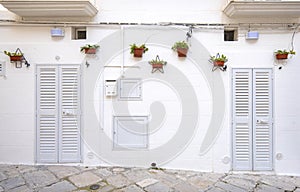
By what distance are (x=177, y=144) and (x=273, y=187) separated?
62.4 inches

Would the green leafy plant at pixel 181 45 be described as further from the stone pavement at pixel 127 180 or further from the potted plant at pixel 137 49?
the stone pavement at pixel 127 180

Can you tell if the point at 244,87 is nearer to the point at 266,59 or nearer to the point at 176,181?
the point at 266,59

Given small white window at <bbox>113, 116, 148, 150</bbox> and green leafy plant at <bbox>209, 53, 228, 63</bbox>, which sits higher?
green leafy plant at <bbox>209, 53, 228, 63</bbox>

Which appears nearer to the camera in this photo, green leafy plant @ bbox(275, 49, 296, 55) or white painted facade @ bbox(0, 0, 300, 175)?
green leafy plant @ bbox(275, 49, 296, 55)

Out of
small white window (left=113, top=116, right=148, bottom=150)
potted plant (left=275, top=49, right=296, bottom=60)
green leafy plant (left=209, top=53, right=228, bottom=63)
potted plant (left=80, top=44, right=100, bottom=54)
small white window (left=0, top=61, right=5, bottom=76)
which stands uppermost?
potted plant (left=80, top=44, right=100, bottom=54)

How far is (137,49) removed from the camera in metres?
3.62

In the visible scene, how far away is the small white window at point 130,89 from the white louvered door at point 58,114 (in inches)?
30.7

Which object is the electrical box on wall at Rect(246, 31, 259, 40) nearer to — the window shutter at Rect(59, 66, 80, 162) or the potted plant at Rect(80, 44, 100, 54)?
the potted plant at Rect(80, 44, 100, 54)

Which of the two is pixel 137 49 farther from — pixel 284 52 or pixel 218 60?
pixel 284 52

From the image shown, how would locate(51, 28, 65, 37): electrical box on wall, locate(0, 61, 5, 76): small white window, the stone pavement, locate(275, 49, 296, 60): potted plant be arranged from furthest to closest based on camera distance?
locate(0, 61, 5, 76): small white window, locate(51, 28, 65, 37): electrical box on wall, locate(275, 49, 296, 60): potted plant, the stone pavement

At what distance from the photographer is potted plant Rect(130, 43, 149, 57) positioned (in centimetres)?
362

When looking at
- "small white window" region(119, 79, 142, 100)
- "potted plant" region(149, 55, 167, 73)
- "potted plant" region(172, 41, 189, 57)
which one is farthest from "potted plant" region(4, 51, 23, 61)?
"potted plant" region(172, 41, 189, 57)

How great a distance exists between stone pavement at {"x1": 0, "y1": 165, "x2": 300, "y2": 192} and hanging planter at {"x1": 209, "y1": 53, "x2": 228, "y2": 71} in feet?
6.08

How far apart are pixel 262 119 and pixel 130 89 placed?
Result: 2353 millimetres
